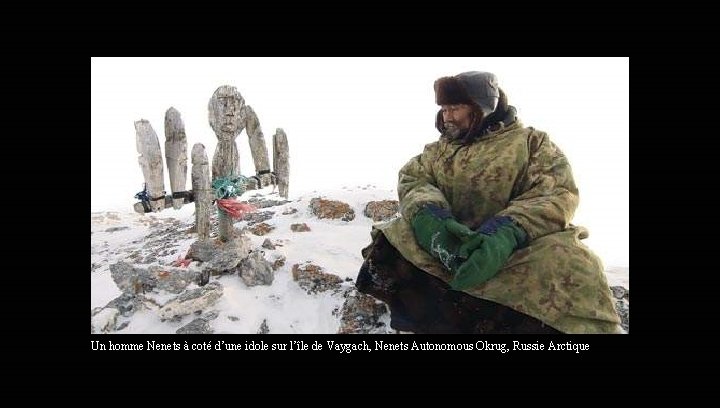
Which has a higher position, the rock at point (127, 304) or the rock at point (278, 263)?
the rock at point (278, 263)

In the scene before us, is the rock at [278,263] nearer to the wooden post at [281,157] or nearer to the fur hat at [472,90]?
the wooden post at [281,157]

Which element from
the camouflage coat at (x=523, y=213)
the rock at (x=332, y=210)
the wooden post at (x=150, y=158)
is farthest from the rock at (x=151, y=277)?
the rock at (x=332, y=210)

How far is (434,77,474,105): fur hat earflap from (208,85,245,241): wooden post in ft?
5.40

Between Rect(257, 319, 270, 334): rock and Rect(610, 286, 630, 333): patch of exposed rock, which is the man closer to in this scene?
Rect(257, 319, 270, 334): rock

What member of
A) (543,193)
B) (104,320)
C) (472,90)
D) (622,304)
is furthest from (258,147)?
(622,304)

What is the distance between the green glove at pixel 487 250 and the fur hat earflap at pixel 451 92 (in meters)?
0.79

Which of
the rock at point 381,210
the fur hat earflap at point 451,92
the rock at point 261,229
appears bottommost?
the rock at point 261,229

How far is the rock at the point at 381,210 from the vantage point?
4.43m

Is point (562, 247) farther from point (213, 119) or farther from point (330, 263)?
point (213, 119)

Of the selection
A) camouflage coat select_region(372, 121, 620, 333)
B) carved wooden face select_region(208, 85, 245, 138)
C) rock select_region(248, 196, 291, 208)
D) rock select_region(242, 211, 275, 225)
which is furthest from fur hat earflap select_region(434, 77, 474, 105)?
rock select_region(248, 196, 291, 208)

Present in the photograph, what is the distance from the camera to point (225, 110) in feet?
10.9

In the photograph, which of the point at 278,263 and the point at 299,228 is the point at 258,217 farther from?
the point at 278,263

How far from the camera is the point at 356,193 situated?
15.9 feet

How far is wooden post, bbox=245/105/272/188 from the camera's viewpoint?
3.63 metres
